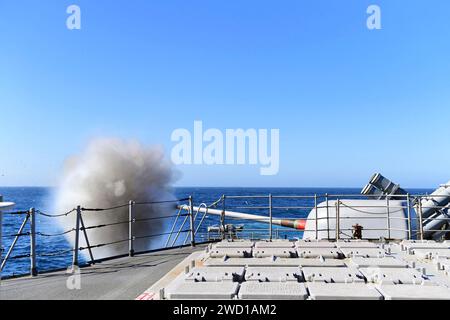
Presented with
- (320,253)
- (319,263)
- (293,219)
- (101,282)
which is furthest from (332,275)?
(293,219)

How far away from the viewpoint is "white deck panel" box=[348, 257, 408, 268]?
148 inches

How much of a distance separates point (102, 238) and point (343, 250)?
1804 centimetres

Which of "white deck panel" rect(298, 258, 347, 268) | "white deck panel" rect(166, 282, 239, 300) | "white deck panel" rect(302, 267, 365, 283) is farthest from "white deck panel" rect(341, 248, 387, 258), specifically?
"white deck panel" rect(166, 282, 239, 300)

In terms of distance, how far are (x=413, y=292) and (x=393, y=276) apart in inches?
19.2

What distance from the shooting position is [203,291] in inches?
111

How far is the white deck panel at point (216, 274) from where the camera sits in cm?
322

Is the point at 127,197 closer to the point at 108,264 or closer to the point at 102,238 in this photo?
the point at 102,238

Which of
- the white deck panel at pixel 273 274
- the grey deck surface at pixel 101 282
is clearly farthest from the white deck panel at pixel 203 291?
the grey deck surface at pixel 101 282

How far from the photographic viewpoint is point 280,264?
154 inches

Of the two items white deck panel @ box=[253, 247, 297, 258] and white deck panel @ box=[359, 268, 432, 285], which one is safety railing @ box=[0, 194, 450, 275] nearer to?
white deck panel @ box=[253, 247, 297, 258]

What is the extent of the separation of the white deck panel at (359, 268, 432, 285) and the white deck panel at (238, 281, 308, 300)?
2.15 ft
